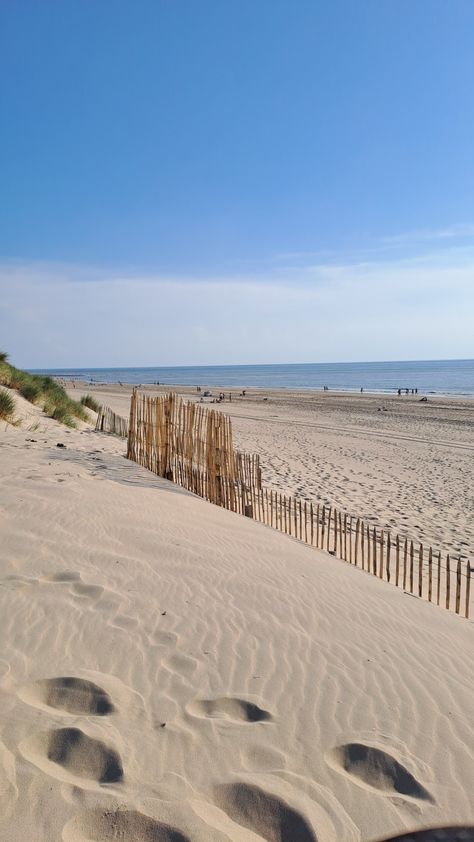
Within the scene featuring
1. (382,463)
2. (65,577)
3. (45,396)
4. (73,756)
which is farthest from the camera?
(45,396)

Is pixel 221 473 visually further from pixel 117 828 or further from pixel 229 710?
pixel 117 828

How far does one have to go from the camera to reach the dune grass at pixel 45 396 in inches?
549

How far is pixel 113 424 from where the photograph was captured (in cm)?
1425

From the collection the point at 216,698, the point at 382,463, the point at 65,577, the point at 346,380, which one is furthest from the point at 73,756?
the point at 346,380

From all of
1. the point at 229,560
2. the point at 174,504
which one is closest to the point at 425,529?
the point at 174,504

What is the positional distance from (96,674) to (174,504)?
12.9 feet

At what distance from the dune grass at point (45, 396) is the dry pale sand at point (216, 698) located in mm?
→ 9492

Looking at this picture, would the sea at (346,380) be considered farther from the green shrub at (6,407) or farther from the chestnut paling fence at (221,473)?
the chestnut paling fence at (221,473)

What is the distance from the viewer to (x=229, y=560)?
15.0ft

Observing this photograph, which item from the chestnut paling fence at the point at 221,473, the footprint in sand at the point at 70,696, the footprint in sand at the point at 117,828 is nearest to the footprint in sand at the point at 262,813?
the footprint in sand at the point at 117,828

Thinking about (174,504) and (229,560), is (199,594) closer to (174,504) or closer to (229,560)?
(229,560)

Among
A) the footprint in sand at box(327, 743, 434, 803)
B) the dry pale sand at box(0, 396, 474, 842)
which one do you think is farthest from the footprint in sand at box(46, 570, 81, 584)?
the footprint in sand at box(327, 743, 434, 803)

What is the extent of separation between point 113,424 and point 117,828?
1275 centimetres

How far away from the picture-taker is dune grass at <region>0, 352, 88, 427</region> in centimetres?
1394
